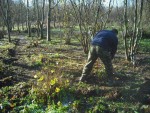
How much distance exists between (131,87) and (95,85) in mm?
1046

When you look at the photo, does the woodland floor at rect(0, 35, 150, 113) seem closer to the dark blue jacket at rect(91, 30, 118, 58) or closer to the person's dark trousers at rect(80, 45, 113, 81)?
the person's dark trousers at rect(80, 45, 113, 81)

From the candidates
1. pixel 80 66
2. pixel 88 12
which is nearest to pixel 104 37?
pixel 80 66

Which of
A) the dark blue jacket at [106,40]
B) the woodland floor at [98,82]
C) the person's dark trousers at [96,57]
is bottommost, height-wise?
the woodland floor at [98,82]

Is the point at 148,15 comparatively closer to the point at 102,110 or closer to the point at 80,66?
the point at 80,66

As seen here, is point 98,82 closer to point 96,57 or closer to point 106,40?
point 96,57

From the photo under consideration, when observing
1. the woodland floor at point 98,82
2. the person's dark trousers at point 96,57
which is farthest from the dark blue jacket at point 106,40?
the woodland floor at point 98,82

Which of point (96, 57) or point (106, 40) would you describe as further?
point (96, 57)

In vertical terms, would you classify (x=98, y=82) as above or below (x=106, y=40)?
below

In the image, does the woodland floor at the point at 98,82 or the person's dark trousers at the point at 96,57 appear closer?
the woodland floor at the point at 98,82

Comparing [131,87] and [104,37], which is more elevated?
[104,37]

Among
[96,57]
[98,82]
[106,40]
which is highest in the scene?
Result: [106,40]

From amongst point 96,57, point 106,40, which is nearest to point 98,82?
point 96,57

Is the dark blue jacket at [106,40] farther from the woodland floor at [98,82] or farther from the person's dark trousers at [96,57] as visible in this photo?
the woodland floor at [98,82]

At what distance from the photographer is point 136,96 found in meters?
7.77
